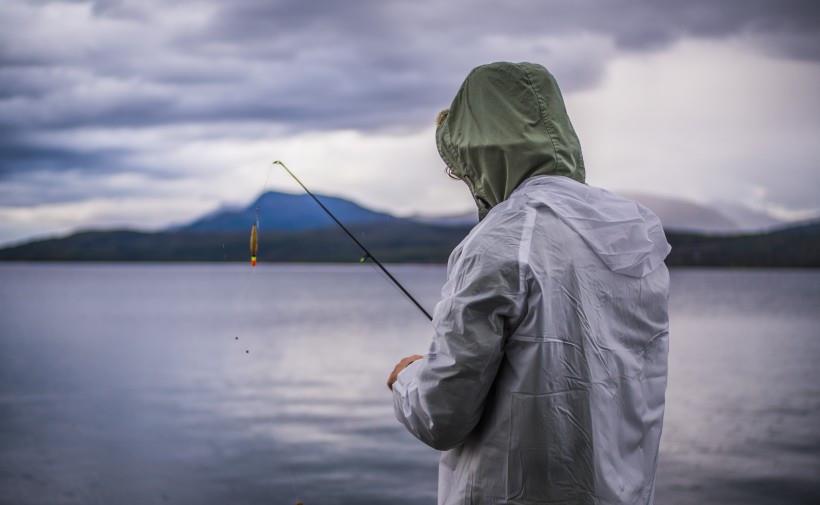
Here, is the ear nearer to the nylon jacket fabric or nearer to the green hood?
the green hood

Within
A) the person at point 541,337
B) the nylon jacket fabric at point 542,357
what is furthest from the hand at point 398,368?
the nylon jacket fabric at point 542,357

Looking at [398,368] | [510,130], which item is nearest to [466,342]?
[398,368]

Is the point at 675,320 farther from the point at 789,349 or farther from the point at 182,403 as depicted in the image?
the point at 182,403

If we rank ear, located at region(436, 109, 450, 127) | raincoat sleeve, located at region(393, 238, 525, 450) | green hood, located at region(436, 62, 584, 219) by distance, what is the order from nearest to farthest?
raincoat sleeve, located at region(393, 238, 525, 450) → green hood, located at region(436, 62, 584, 219) → ear, located at region(436, 109, 450, 127)

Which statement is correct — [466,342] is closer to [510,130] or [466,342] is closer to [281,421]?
[510,130]

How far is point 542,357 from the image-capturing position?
2.03 meters

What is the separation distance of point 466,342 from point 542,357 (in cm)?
20

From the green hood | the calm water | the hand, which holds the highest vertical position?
the green hood

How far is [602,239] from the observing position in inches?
83.9

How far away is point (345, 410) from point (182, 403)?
3.78 meters

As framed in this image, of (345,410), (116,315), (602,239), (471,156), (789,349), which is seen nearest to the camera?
(602,239)

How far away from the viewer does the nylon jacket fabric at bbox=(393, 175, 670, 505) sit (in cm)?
201

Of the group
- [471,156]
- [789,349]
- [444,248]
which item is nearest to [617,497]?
[471,156]

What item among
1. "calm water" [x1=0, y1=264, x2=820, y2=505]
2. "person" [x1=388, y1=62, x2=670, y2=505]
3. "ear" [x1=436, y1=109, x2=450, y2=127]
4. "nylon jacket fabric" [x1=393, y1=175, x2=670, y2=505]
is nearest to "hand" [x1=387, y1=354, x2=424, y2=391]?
"person" [x1=388, y1=62, x2=670, y2=505]
